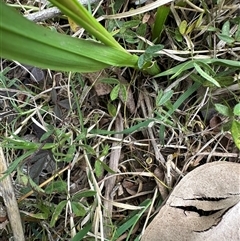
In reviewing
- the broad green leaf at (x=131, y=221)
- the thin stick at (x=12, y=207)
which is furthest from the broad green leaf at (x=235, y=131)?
the thin stick at (x=12, y=207)

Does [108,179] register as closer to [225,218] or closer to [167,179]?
[167,179]

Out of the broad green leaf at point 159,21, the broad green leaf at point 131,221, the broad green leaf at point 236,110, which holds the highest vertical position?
the broad green leaf at point 159,21

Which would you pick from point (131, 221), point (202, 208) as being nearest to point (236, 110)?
point (202, 208)

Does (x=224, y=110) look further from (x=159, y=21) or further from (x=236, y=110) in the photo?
(x=159, y=21)

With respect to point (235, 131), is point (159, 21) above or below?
above

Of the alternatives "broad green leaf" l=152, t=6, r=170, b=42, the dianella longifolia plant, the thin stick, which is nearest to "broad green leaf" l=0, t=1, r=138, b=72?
the dianella longifolia plant

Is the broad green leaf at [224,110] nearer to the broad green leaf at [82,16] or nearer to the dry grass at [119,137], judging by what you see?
the dry grass at [119,137]

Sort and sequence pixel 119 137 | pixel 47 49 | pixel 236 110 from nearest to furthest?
pixel 47 49 → pixel 236 110 → pixel 119 137
